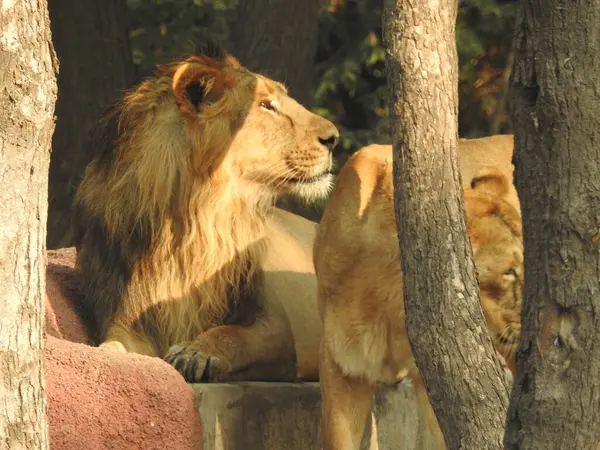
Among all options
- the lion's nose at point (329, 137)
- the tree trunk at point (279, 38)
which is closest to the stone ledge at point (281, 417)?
the lion's nose at point (329, 137)

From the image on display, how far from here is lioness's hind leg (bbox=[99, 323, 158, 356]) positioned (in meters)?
4.75

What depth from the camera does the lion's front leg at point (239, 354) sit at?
181 inches

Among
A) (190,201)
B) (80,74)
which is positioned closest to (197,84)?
(190,201)

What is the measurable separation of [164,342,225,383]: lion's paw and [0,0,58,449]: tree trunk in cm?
181

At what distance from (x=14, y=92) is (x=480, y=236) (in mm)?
1835

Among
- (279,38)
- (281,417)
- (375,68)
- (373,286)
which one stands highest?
(279,38)

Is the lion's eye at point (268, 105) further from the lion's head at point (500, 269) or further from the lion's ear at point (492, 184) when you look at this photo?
the lion's head at point (500, 269)

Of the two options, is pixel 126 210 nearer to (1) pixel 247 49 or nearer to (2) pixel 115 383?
(2) pixel 115 383

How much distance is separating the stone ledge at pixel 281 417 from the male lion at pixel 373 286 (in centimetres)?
23

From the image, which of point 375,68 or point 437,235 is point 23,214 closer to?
point 437,235

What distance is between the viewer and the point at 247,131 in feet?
16.1

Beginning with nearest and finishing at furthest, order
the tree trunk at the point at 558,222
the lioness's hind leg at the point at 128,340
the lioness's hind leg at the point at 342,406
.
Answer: the tree trunk at the point at 558,222, the lioness's hind leg at the point at 342,406, the lioness's hind leg at the point at 128,340

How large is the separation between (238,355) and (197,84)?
974 mm

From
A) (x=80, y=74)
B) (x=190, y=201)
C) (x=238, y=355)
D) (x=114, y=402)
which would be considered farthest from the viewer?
(x=80, y=74)
